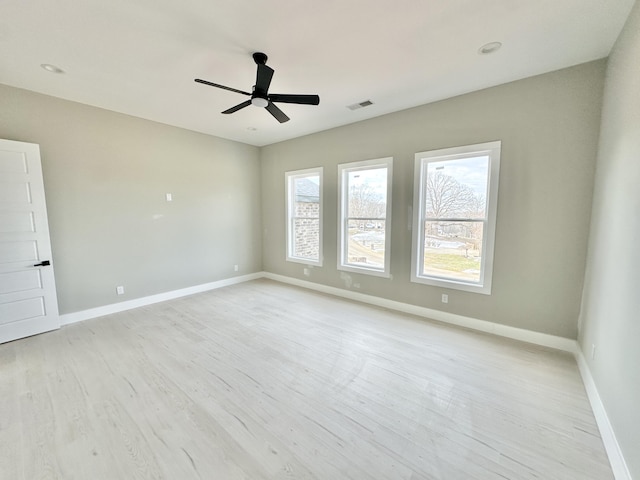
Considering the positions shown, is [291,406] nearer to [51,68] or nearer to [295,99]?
[295,99]

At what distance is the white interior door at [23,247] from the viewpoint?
2922 mm

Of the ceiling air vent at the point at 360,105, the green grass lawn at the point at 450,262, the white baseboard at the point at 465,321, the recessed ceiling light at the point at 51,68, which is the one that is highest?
the ceiling air vent at the point at 360,105

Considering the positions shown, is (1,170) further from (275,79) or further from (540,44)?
(540,44)

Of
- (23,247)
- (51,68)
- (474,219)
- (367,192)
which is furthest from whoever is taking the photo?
(367,192)

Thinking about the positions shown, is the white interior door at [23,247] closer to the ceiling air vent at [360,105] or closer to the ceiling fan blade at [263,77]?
the ceiling fan blade at [263,77]

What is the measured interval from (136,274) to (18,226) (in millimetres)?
1443

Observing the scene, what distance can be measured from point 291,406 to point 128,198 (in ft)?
12.8

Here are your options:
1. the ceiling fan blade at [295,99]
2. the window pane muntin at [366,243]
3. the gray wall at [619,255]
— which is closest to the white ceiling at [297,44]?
the ceiling fan blade at [295,99]

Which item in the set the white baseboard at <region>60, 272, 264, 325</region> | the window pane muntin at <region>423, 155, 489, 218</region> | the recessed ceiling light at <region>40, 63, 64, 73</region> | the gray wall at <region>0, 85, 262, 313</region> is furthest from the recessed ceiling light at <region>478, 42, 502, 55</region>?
the white baseboard at <region>60, 272, 264, 325</region>

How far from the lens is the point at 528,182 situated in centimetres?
287

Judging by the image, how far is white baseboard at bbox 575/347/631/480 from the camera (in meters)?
1.41

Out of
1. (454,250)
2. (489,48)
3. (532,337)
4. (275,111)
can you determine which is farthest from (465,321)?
(275,111)

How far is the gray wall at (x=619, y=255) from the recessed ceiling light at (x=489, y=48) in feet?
2.65

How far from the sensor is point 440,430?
69.4 inches
